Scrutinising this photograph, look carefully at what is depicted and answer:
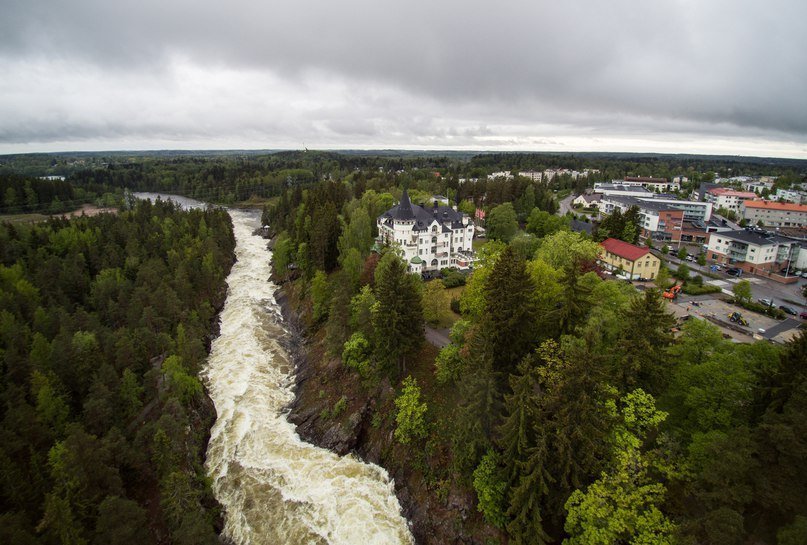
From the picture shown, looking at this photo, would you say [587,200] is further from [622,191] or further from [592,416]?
[592,416]

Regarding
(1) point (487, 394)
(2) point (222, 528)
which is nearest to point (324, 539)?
(2) point (222, 528)

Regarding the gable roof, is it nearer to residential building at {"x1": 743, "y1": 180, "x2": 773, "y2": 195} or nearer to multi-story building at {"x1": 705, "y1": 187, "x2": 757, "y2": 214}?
multi-story building at {"x1": 705, "y1": 187, "x2": 757, "y2": 214}

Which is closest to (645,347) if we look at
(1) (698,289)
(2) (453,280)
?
(2) (453,280)

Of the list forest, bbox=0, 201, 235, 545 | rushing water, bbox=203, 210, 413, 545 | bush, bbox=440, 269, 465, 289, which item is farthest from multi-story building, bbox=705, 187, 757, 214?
forest, bbox=0, 201, 235, 545

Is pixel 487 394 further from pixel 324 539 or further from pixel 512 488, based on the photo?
pixel 324 539

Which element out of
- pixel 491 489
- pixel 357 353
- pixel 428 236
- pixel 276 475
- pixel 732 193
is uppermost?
pixel 732 193

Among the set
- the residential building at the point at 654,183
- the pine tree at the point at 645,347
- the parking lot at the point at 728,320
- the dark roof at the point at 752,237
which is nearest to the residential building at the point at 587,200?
the residential building at the point at 654,183

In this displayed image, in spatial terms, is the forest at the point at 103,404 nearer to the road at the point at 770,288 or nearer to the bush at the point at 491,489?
the bush at the point at 491,489
